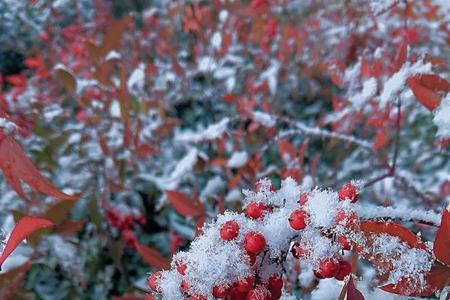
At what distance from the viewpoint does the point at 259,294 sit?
0.69 metres

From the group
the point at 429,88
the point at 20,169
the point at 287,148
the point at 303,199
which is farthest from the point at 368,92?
the point at 20,169

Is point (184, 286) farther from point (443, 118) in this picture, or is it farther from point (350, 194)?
point (443, 118)

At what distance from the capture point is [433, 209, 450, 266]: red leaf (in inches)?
25.7

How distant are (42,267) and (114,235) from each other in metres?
0.36

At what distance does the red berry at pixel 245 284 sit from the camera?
70 cm

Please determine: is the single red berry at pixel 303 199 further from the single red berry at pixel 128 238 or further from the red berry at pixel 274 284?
the single red berry at pixel 128 238

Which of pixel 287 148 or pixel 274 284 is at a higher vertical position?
pixel 287 148

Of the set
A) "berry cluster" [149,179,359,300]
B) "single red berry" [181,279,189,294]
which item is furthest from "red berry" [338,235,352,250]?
"single red berry" [181,279,189,294]

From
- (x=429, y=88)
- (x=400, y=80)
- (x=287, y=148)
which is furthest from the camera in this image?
(x=287, y=148)

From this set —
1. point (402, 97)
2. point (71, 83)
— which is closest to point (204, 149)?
point (71, 83)

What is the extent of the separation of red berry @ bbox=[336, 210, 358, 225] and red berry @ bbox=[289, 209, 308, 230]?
0.05 m

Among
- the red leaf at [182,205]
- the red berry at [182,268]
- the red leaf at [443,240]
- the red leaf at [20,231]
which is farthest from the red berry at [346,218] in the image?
the red leaf at [182,205]

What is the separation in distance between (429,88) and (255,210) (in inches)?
20.2

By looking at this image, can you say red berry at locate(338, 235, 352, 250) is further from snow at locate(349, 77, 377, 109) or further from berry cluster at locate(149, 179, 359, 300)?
snow at locate(349, 77, 377, 109)
